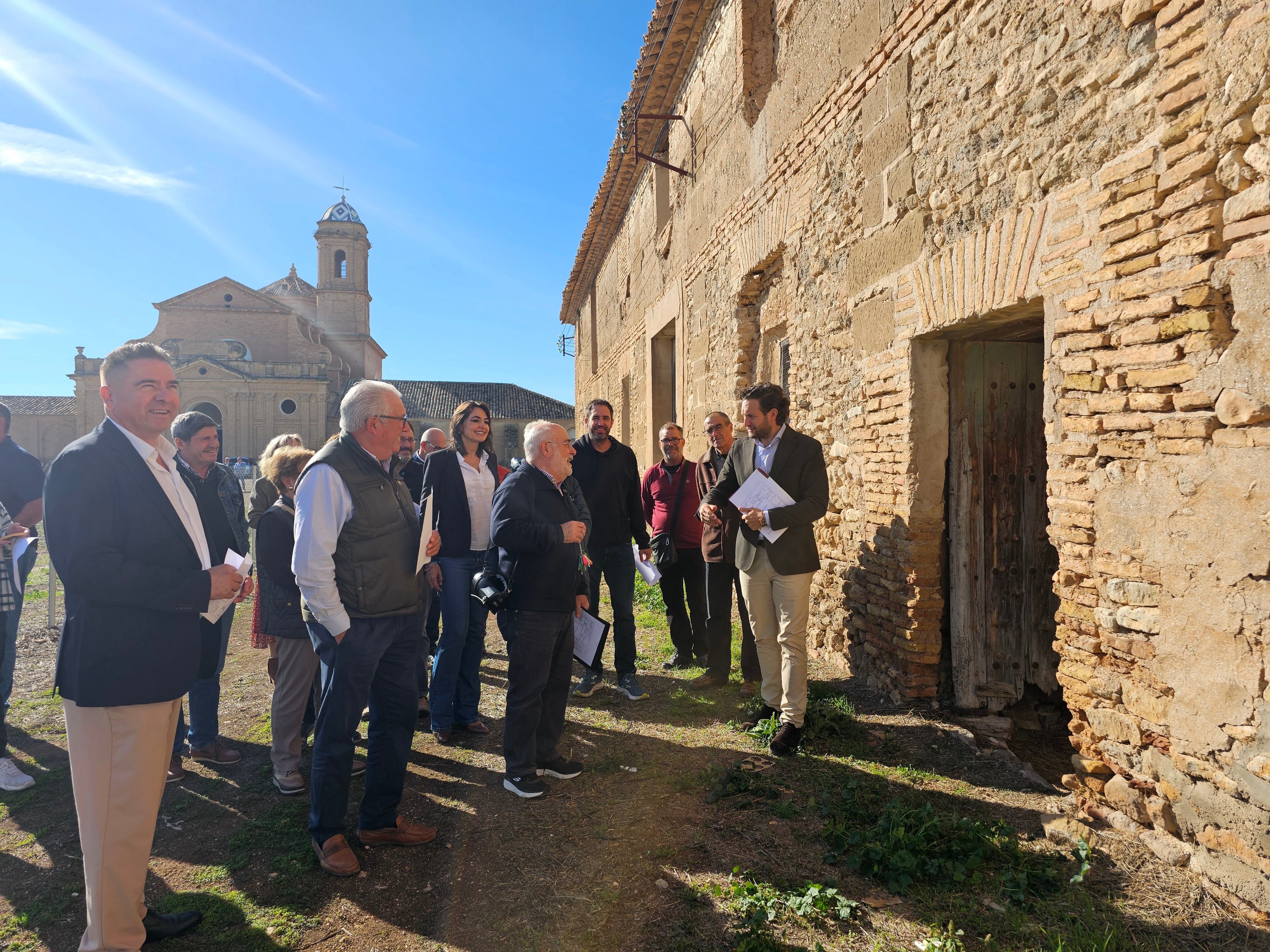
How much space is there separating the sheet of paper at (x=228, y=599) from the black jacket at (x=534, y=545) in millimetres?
1125

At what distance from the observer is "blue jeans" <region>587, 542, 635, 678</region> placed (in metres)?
4.98

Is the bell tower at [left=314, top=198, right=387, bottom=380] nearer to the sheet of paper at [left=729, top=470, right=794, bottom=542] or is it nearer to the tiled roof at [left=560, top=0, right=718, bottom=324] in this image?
the tiled roof at [left=560, top=0, right=718, bottom=324]

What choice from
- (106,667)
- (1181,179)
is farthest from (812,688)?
(106,667)

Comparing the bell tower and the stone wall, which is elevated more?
the bell tower

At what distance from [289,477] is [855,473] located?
12.3 ft

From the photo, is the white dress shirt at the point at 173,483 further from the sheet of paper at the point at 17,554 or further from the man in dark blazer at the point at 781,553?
the man in dark blazer at the point at 781,553

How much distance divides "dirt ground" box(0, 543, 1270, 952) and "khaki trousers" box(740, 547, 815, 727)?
0.28 m

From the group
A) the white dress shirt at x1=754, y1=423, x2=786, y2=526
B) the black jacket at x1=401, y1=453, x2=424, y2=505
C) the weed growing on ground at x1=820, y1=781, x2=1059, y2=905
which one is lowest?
the weed growing on ground at x1=820, y1=781, x2=1059, y2=905

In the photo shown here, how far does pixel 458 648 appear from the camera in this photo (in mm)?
4230

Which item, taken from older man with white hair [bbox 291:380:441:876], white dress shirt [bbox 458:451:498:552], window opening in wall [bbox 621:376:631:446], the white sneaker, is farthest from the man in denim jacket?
window opening in wall [bbox 621:376:631:446]

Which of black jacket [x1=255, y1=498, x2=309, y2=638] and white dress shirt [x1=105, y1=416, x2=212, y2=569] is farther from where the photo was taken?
black jacket [x1=255, y1=498, x2=309, y2=638]

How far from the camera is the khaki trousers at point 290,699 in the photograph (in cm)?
367

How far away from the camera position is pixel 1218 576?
8.31ft

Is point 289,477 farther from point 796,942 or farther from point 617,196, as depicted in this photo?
point 617,196
